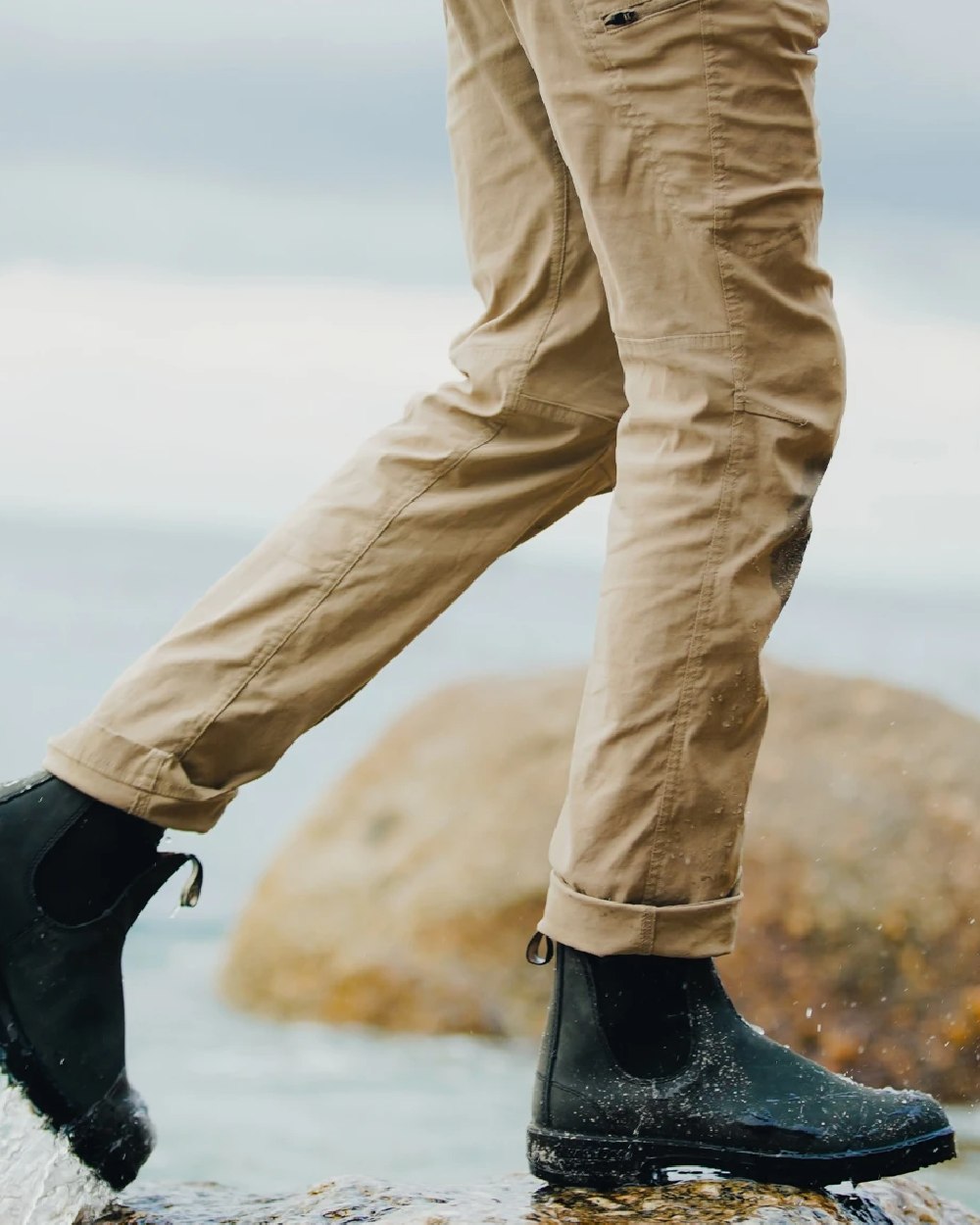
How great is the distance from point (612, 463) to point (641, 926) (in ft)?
1.43

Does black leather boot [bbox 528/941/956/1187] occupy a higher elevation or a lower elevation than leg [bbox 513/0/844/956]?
lower

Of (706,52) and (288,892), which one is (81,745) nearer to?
(706,52)

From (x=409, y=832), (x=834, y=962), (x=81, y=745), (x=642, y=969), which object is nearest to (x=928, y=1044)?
(x=834, y=962)

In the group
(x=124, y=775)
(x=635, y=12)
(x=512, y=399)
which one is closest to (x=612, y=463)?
(x=512, y=399)

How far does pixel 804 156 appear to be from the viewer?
123cm

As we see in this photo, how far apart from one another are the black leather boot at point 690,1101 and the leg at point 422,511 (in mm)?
324

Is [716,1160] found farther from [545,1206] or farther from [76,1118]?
[76,1118]

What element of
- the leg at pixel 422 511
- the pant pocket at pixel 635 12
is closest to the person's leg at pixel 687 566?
the pant pocket at pixel 635 12

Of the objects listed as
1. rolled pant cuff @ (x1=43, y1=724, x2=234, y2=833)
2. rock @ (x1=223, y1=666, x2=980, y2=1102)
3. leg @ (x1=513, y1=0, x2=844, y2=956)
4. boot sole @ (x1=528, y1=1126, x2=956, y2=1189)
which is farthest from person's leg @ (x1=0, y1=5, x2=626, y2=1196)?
rock @ (x1=223, y1=666, x2=980, y2=1102)

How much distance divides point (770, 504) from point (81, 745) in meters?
0.63

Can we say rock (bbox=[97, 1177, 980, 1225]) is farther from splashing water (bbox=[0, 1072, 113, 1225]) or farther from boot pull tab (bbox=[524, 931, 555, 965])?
boot pull tab (bbox=[524, 931, 555, 965])

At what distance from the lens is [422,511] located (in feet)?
4.63

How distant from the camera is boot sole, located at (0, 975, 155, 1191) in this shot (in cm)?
135

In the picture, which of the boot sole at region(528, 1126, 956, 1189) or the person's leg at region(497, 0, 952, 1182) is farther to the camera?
the boot sole at region(528, 1126, 956, 1189)
